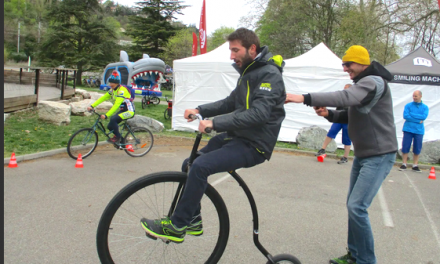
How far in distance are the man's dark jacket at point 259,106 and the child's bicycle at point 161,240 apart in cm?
32

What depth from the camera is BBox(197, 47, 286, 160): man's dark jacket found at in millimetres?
2598

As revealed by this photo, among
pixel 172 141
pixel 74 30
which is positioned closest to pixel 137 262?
pixel 172 141

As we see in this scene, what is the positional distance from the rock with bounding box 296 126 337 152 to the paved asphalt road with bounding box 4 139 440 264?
8.27ft

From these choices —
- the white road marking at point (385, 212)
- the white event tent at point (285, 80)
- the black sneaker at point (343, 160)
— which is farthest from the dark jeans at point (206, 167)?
the white event tent at point (285, 80)

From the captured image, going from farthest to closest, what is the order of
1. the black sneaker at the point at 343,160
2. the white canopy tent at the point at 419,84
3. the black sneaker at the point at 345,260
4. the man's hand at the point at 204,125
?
the white canopy tent at the point at 419,84 → the black sneaker at the point at 343,160 → the black sneaker at the point at 345,260 → the man's hand at the point at 204,125

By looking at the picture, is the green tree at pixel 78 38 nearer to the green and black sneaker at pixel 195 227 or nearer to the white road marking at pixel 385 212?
the white road marking at pixel 385 212

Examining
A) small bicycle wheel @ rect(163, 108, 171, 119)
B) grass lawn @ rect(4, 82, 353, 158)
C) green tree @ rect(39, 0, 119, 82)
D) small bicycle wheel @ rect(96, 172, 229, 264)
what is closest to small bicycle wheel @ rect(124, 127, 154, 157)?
grass lawn @ rect(4, 82, 353, 158)

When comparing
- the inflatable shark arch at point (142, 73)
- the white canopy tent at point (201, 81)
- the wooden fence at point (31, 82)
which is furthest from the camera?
the inflatable shark arch at point (142, 73)

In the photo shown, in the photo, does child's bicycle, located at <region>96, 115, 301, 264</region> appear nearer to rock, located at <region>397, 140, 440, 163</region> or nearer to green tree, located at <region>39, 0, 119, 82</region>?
rock, located at <region>397, 140, 440, 163</region>

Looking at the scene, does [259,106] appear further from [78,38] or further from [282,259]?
[78,38]

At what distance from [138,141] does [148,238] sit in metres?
5.27

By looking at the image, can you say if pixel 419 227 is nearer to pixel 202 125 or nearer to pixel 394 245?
pixel 394 245

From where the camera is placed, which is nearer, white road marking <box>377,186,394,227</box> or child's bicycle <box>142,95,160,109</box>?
white road marking <box>377,186,394,227</box>

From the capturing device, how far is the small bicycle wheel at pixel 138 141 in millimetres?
8555
